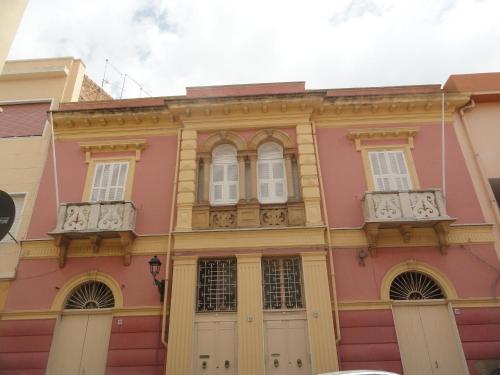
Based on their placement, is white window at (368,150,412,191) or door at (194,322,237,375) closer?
door at (194,322,237,375)

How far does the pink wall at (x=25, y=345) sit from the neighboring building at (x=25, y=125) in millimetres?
936

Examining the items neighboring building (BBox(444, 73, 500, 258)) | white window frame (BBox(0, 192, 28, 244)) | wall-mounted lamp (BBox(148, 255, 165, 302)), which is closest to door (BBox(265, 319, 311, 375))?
wall-mounted lamp (BBox(148, 255, 165, 302))

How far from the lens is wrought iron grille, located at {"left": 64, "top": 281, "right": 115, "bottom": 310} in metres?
10.3

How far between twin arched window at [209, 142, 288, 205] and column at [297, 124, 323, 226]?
25.4 inches

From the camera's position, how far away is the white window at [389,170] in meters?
11.4

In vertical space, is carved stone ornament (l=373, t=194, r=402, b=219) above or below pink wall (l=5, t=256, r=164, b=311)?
above

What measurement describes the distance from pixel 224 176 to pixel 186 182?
1.23 m

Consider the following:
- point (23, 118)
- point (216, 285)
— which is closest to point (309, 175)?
point (216, 285)

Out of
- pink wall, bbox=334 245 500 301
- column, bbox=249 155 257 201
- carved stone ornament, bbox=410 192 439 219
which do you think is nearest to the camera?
pink wall, bbox=334 245 500 301

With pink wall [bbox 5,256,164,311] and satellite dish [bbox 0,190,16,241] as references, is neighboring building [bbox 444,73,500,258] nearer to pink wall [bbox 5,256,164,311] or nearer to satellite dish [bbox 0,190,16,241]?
pink wall [bbox 5,256,164,311]

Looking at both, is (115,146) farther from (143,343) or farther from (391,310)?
(391,310)

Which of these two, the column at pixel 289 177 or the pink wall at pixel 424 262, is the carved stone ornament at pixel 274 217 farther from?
the pink wall at pixel 424 262

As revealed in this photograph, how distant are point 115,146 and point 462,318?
1137 cm

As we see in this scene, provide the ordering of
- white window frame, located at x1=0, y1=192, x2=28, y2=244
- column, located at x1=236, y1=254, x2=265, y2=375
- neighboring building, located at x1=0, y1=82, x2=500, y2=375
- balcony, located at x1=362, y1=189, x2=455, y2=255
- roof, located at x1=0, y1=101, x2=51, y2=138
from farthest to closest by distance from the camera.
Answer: roof, located at x1=0, y1=101, x2=51, y2=138 < white window frame, located at x1=0, y1=192, x2=28, y2=244 < balcony, located at x1=362, y1=189, x2=455, y2=255 < neighboring building, located at x1=0, y1=82, x2=500, y2=375 < column, located at x1=236, y1=254, x2=265, y2=375
